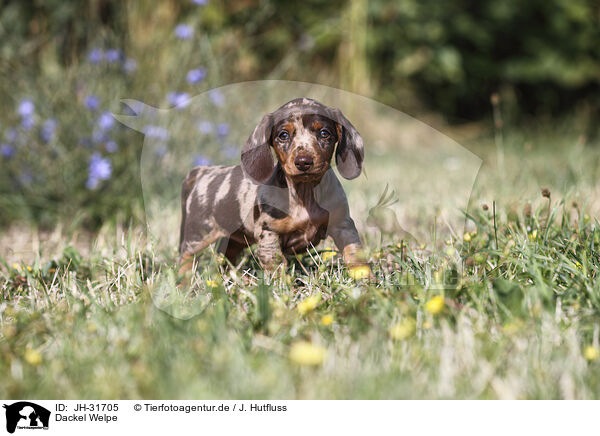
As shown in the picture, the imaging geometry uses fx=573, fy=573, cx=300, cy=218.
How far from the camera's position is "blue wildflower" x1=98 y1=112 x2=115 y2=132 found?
3367 mm

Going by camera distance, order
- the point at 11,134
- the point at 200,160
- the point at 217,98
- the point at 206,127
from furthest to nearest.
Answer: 1. the point at 11,134
2. the point at 206,127
3. the point at 217,98
4. the point at 200,160

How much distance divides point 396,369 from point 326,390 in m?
0.20

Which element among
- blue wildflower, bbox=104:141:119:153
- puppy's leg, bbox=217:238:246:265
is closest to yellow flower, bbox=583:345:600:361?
puppy's leg, bbox=217:238:246:265

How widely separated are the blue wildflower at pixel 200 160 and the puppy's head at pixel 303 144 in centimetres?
96

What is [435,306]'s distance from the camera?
1.63 meters

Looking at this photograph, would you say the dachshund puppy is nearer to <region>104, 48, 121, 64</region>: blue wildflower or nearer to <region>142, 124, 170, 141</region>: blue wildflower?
<region>142, 124, 170, 141</region>: blue wildflower

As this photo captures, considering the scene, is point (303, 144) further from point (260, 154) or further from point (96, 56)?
point (96, 56)

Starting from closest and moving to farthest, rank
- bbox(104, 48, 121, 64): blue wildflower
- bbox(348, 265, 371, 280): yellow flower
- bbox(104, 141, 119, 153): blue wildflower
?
bbox(348, 265, 371, 280): yellow flower → bbox(104, 141, 119, 153): blue wildflower → bbox(104, 48, 121, 64): blue wildflower

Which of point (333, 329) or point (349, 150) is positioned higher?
point (349, 150)

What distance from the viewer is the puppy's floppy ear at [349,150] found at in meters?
1.84

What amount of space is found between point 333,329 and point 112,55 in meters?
2.61

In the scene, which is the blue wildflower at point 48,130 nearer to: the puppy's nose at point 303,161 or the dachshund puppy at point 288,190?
the dachshund puppy at point 288,190

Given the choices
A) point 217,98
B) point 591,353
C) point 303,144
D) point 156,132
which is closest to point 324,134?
point 303,144
